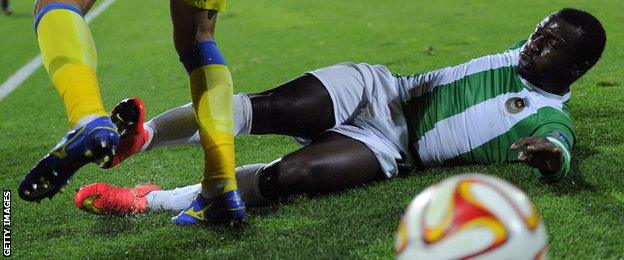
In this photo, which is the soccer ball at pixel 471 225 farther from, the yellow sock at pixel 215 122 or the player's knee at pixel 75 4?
the player's knee at pixel 75 4

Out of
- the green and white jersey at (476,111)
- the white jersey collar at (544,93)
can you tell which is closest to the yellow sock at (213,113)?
the green and white jersey at (476,111)

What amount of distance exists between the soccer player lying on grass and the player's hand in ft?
0.80

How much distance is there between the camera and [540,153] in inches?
125

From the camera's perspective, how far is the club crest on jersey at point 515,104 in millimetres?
3805

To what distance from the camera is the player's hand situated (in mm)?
3131

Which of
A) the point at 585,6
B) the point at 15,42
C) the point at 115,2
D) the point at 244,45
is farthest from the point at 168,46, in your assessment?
the point at 115,2

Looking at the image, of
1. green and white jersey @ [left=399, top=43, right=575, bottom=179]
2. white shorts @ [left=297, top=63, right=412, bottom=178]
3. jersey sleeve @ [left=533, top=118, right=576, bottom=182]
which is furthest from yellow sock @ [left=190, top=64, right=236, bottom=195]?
jersey sleeve @ [left=533, top=118, right=576, bottom=182]

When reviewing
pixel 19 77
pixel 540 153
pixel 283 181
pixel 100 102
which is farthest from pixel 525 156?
pixel 19 77

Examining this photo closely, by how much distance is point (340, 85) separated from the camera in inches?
154

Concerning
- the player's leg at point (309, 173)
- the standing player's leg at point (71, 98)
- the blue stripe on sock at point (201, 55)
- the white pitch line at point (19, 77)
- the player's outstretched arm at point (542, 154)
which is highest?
the standing player's leg at point (71, 98)

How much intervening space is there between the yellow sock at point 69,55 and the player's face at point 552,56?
1931 mm

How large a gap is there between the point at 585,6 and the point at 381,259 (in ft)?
26.5

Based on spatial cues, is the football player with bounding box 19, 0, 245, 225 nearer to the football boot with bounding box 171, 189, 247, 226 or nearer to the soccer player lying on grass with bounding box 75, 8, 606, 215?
the football boot with bounding box 171, 189, 247, 226

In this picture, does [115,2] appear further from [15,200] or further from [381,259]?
[381,259]
